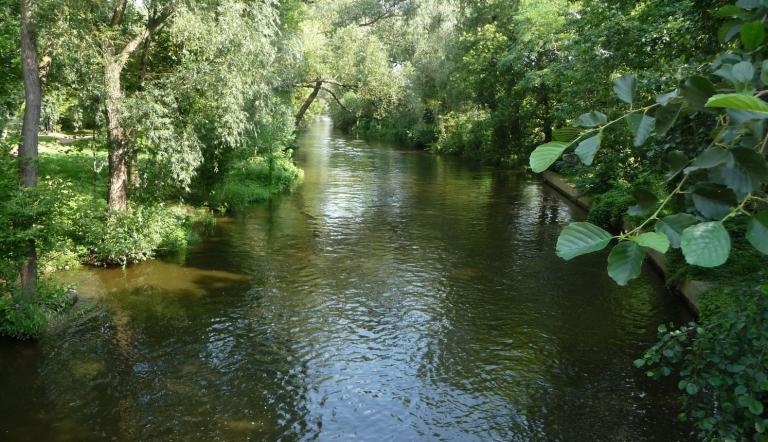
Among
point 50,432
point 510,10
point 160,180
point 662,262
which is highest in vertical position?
point 510,10

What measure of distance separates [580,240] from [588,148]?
1.09 feet

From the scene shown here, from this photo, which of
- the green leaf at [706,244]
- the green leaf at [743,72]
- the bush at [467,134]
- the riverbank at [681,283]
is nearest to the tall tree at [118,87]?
the riverbank at [681,283]

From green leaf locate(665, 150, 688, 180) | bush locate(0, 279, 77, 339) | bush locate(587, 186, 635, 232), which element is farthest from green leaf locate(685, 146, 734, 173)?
bush locate(587, 186, 635, 232)

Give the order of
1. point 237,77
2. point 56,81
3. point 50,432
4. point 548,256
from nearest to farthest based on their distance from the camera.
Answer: point 50,432
point 56,81
point 237,77
point 548,256

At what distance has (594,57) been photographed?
16.0m

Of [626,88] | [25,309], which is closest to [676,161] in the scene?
[626,88]

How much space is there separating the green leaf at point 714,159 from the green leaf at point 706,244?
210 millimetres

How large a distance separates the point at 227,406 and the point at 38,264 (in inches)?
180

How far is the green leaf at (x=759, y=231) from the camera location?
157 centimetres

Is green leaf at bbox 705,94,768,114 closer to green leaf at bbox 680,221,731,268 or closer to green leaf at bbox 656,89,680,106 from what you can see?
green leaf at bbox 680,221,731,268

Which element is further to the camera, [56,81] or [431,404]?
[56,81]

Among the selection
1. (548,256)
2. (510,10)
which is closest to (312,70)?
(510,10)

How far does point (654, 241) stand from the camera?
1.54 metres

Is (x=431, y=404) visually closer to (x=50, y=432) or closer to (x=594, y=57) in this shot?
(x=50, y=432)
